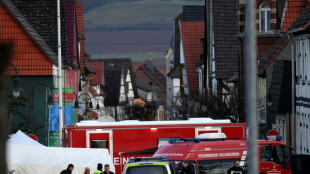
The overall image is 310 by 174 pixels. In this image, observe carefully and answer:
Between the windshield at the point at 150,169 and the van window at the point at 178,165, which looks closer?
the windshield at the point at 150,169

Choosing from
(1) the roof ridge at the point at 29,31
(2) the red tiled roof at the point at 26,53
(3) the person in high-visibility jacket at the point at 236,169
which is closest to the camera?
(3) the person in high-visibility jacket at the point at 236,169

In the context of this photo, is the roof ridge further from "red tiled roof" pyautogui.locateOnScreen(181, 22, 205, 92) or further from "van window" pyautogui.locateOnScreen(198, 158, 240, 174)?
"red tiled roof" pyautogui.locateOnScreen(181, 22, 205, 92)

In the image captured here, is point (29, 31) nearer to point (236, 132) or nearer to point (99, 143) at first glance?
point (99, 143)

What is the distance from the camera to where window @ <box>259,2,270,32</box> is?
5344 centimetres

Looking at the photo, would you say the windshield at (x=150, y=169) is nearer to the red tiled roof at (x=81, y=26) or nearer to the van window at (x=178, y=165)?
the van window at (x=178, y=165)

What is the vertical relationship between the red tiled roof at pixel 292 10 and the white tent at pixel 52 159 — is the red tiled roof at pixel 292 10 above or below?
above

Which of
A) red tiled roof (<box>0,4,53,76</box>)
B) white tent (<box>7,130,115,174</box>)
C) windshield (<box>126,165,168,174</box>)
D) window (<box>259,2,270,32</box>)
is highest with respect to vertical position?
window (<box>259,2,270,32</box>)

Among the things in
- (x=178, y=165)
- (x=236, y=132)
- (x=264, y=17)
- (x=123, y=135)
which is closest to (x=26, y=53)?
(x=264, y=17)

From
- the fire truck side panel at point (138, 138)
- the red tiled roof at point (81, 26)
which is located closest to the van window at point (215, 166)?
the fire truck side panel at point (138, 138)

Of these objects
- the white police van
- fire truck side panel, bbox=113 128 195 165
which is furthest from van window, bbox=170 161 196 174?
fire truck side panel, bbox=113 128 195 165

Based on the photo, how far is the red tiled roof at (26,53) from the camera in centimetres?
4622

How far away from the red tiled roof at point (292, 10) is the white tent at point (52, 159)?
2327cm

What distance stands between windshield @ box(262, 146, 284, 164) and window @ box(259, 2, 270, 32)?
93.9ft

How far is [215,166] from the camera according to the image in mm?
23844
